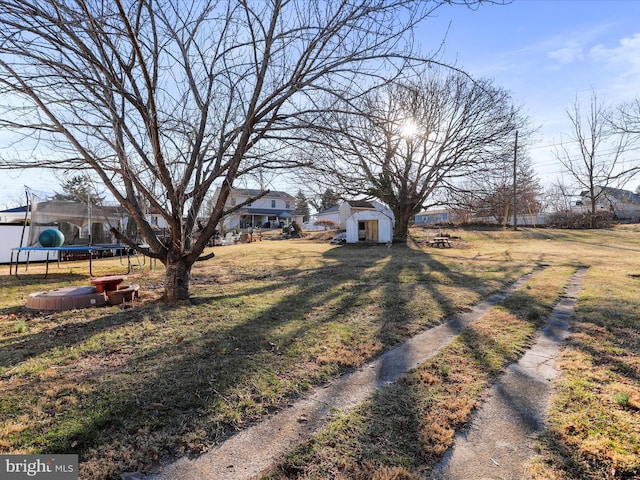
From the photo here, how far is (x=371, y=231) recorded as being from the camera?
22.8 metres

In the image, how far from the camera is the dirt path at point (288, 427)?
6.53 ft

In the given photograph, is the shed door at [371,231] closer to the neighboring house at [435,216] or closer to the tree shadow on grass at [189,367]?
the tree shadow on grass at [189,367]

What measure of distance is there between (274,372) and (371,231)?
1997 cm

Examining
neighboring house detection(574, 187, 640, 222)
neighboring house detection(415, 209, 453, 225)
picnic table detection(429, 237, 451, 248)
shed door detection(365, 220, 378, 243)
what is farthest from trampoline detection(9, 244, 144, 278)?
neighboring house detection(574, 187, 640, 222)

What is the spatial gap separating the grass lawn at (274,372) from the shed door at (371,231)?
15186mm

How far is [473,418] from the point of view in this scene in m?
2.58

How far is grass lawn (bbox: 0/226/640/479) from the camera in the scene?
7.14ft

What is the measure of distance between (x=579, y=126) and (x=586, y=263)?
76.3 feet

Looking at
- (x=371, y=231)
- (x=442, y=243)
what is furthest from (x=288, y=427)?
(x=371, y=231)

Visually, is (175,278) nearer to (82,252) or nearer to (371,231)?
(82,252)

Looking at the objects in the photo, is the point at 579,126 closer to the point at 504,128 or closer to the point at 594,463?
the point at 504,128

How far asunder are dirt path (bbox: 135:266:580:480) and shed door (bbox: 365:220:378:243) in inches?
735

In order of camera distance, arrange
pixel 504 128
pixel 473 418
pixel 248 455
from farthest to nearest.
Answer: pixel 504 128, pixel 473 418, pixel 248 455

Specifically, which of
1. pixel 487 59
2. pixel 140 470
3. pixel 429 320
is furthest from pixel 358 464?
pixel 487 59
